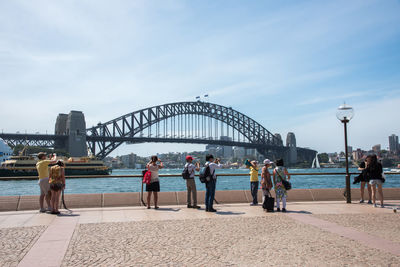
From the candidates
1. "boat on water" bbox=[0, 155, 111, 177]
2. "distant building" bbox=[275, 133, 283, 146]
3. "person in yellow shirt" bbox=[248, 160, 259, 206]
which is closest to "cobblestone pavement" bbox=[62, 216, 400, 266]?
"person in yellow shirt" bbox=[248, 160, 259, 206]

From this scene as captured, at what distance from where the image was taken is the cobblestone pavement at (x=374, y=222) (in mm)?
6195

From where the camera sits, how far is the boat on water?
169 feet

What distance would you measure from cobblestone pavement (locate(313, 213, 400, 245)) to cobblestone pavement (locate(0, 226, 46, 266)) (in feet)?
18.0

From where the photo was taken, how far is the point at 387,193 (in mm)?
11641

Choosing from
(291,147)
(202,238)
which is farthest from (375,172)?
(291,147)

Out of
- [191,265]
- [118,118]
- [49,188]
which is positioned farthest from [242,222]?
[118,118]

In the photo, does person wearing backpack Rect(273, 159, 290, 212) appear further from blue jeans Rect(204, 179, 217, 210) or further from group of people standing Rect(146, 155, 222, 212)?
blue jeans Rect(204, 179, 217, 210)

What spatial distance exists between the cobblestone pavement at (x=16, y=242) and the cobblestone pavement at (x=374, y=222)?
5476 mm

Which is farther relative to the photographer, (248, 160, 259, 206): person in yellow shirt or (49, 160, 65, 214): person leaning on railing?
(248, 160, 259, 206): person in yellow shirt

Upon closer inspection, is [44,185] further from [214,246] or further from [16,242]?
[214,246]

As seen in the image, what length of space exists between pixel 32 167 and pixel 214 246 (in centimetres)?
5312

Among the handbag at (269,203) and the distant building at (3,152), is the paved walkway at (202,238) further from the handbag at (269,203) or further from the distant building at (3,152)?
the distant building at (3,152)

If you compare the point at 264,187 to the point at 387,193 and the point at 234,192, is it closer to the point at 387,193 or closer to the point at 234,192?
the point at 234,192

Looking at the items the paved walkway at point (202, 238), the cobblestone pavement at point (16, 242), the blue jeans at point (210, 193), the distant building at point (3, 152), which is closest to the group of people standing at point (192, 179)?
the blue jeans at point (210, 193)
